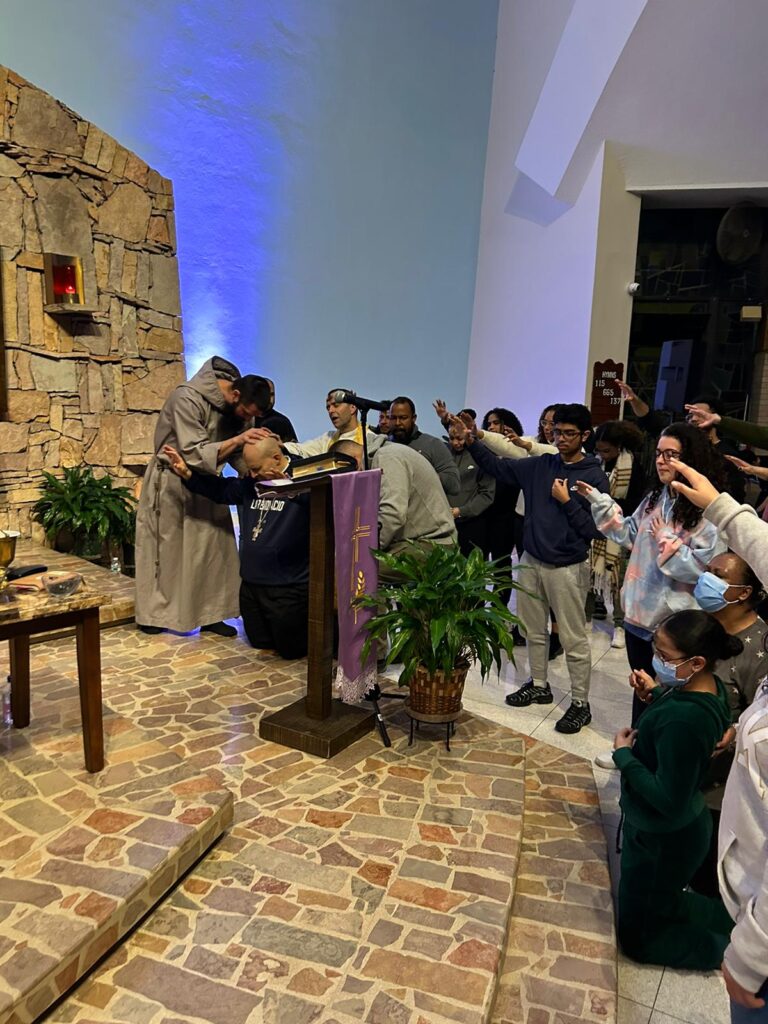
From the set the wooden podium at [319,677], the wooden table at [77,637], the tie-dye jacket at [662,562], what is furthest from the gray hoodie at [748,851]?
the wooden table at [77,637]

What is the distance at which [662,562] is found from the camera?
116 inches

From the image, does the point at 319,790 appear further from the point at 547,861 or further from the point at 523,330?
the point at 523,330

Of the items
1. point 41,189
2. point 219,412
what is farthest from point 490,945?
point 41,189

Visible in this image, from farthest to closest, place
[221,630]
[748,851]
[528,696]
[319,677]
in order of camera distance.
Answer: [221,630] < [528,696] < [319,677] < [748,851]

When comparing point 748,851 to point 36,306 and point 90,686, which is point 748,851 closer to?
point 90,686

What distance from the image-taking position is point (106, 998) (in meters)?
1.91

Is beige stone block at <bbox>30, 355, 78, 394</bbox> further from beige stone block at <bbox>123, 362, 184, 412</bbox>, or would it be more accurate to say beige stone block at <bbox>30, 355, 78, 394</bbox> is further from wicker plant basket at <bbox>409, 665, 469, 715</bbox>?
wicker plant basket at <bbox>409, 665, 469, 715</bbox>

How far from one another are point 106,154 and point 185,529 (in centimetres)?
372

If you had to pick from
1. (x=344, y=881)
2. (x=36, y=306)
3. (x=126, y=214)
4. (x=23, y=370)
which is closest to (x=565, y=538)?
(x=344, y=881)

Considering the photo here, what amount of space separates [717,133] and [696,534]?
4.65 meters

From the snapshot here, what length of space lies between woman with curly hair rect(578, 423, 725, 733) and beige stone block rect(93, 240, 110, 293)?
4719 mm

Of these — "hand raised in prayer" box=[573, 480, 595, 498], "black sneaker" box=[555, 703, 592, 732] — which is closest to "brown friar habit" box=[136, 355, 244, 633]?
"hand raised in prayer" box=[573, 480, 595, 498]

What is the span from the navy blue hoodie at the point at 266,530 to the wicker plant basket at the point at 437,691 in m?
1.38

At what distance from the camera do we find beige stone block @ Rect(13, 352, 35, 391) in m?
5.60
